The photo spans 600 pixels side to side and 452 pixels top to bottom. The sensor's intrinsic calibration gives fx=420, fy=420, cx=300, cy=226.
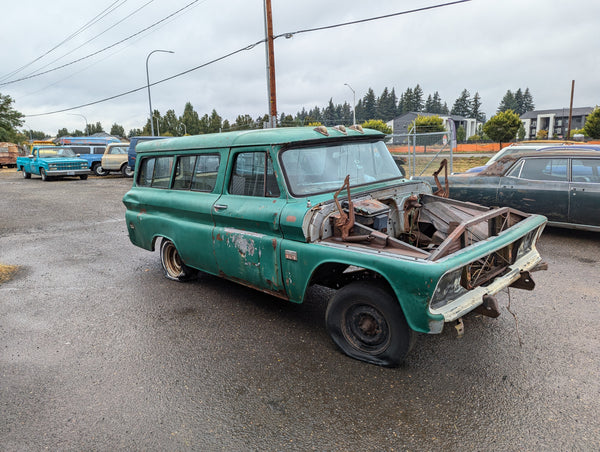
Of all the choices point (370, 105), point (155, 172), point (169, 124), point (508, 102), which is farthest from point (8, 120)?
point (508, 102)

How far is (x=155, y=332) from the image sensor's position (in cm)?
408

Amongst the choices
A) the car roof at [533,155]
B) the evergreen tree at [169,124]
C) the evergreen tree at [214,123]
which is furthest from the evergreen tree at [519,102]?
the car roof at [533,155]

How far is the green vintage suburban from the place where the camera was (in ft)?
10.0

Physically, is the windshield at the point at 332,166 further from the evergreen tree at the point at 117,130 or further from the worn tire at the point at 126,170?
the evergreen tree at the point at 117,130

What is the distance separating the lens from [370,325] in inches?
131

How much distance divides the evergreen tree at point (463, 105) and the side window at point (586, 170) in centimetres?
10744

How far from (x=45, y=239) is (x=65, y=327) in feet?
15.9

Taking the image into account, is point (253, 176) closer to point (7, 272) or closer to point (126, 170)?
point (7, 272)

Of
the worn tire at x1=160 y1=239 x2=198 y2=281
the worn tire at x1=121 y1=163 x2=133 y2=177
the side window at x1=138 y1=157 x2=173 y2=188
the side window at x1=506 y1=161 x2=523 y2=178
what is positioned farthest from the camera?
the worn tire at x1=121 y1=163 x2=133 y2=177

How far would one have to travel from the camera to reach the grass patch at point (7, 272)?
5.83m

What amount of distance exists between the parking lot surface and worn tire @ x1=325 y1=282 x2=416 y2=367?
4.6 inches

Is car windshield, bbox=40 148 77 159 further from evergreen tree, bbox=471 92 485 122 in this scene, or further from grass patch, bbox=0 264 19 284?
evergreen tree, bbox=471 92 485 122

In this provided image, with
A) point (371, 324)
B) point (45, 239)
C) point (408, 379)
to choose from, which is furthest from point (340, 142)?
point (45, 239)

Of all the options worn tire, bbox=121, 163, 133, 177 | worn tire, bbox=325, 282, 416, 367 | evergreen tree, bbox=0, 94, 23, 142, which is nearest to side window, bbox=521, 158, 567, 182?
worn tire, bbox=325, 282, 416, 367
